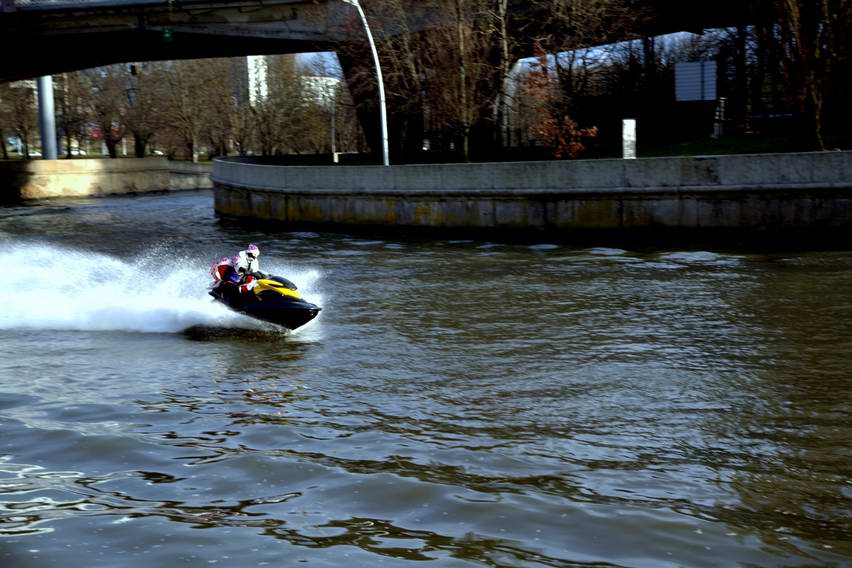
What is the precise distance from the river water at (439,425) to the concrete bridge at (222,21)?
1099 inches

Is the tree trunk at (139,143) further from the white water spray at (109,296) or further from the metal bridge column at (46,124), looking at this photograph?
the white water spray at (109,296)

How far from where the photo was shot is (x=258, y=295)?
16.1m

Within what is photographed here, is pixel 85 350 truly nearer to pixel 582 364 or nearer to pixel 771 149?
pixel 582 364

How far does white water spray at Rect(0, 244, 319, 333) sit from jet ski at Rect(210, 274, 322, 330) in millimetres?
716

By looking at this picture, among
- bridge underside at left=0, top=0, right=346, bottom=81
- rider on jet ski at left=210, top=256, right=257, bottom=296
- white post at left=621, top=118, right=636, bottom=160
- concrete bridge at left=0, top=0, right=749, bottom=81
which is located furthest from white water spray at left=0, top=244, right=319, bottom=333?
bridge underside at left=0, top=0, right=346, bottom=81

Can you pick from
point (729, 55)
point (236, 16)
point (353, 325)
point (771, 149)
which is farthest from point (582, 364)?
point (729, 55)

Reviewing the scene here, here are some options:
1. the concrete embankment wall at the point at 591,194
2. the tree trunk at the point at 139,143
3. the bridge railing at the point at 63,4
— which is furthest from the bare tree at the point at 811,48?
the tree trunk at the point at 139,143

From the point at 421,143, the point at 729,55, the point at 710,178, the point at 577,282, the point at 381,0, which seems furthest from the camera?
the point at 729,55

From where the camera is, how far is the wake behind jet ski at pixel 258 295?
15.9 metres

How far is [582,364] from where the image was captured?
45.2ft

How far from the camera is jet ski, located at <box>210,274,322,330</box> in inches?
626

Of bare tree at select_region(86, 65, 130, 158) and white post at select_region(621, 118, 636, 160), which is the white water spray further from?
bare tree at select_region(86, 65, 130, 158)

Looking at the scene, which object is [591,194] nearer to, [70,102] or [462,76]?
[462,76]

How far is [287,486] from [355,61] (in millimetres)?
40061
